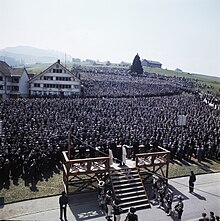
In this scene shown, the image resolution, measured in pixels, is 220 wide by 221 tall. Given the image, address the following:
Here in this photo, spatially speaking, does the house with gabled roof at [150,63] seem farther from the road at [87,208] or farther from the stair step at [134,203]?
the stair step at [134,203]

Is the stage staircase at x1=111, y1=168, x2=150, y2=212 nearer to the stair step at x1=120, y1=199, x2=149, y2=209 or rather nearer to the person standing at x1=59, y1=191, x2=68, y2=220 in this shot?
the stair step at x1=120, y1=199, x2=149, y2=209

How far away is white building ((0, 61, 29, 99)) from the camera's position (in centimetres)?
5200

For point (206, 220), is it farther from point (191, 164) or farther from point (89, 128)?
point (89, 128)

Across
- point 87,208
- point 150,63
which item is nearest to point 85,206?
point 87,208

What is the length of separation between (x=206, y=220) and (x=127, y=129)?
16.4m

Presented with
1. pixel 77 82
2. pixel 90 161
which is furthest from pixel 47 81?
pixel 90 161

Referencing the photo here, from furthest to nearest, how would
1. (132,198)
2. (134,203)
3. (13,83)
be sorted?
(13,83), (132,198), (134,203)

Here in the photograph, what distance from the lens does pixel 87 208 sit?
1467 centimetres

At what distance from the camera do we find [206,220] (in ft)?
36.6

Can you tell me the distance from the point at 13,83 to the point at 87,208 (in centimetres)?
4454

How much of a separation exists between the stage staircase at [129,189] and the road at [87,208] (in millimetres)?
594

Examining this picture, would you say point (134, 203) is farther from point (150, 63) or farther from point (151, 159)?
point (150, 63)

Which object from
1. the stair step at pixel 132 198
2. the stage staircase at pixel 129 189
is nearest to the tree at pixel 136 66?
the stage staircase at pixel 129 189

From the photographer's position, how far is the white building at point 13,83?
171ft
